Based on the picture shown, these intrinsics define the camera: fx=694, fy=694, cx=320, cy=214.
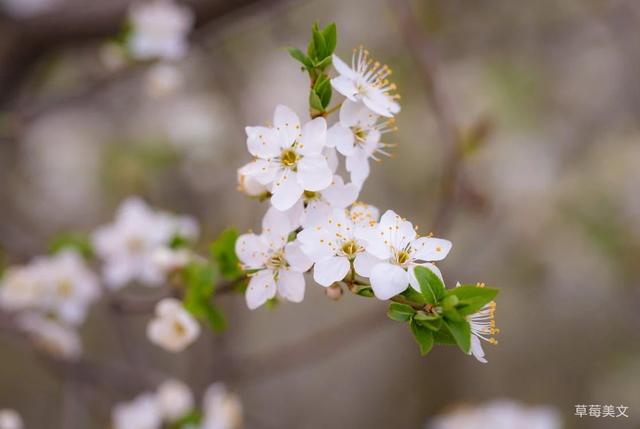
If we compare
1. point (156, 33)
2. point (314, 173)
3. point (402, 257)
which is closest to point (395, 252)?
point (402, 257)

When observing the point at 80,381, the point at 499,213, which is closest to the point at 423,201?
the point at 499,213

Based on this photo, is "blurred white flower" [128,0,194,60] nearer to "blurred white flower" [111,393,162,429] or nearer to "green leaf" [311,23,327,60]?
"blurred white flower" [111,393,162,429]

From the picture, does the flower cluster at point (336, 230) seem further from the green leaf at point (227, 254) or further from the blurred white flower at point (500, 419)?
the blurred white flower at point (500, 419)

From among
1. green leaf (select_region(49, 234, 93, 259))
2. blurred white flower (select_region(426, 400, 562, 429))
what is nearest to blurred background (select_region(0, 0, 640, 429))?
blurred white flower (select_region(426, 400, 562, 429))

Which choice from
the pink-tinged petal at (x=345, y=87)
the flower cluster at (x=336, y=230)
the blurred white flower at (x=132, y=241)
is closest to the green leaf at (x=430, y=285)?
the flower cluster at (x=336, y=230)

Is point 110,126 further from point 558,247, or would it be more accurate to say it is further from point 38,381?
point 558,247
